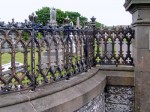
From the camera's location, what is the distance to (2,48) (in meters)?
3.83

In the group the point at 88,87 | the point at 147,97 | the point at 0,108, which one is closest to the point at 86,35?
the point at 88,87

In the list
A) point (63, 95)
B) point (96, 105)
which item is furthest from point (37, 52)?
point (96, 105)

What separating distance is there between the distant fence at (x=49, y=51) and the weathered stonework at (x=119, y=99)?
780 mm

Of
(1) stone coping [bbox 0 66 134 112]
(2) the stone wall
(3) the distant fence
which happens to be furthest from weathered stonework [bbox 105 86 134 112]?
(3) the distant fence

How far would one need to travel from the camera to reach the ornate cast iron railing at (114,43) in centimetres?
701

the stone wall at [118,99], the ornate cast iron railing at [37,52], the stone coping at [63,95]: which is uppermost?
the ornate cast iron railing at [37,52]

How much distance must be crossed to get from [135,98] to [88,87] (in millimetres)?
1582

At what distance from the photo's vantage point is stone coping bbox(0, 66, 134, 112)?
3.71m

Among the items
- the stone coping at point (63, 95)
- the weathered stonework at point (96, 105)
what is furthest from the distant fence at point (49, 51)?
the weathered stonework at point (96, 105)

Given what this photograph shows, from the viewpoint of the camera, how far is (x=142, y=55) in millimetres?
6105

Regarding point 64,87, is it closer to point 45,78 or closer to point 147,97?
point 45,78

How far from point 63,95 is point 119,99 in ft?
8.46

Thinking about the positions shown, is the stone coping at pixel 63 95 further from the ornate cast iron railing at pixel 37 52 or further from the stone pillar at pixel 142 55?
the stone pillar at pixel 142 55

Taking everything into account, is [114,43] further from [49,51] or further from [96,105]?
[49,51]
